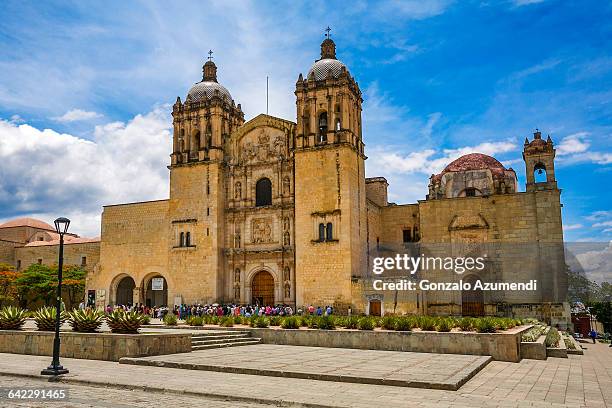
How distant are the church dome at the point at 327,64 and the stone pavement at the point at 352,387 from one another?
2160 cm

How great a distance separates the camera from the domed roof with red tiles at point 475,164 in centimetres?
3303

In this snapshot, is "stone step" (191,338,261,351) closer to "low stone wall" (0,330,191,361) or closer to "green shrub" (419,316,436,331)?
"low stone wall" (0,330,191,361)

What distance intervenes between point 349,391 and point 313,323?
9.46 m

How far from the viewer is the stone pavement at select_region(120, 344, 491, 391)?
33.8 feet

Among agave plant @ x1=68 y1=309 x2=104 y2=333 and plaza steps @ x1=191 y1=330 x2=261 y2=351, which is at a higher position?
agave plant @ x1=68 y1=309 x2=104 y2=333

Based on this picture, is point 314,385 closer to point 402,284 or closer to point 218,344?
point 218,344

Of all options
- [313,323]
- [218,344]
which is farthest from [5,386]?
[313,323]

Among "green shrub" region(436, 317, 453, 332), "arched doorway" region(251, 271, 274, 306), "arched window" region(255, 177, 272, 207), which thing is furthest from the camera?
"arched window" region(255, 177, 272, 207)

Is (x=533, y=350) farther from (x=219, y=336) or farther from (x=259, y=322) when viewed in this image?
(x=219, y=336)

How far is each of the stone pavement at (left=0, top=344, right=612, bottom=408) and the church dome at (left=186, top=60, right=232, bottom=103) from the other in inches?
934

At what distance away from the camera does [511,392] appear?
9406 mm

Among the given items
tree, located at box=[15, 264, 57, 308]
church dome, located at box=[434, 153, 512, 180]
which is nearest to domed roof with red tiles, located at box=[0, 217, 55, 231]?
tree, located at box=[15, 264, 57, 308]

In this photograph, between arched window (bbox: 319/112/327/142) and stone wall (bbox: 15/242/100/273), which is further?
stone wall (bbox: 15/242/100/273)

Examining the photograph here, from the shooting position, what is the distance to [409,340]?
16312 millimetres
